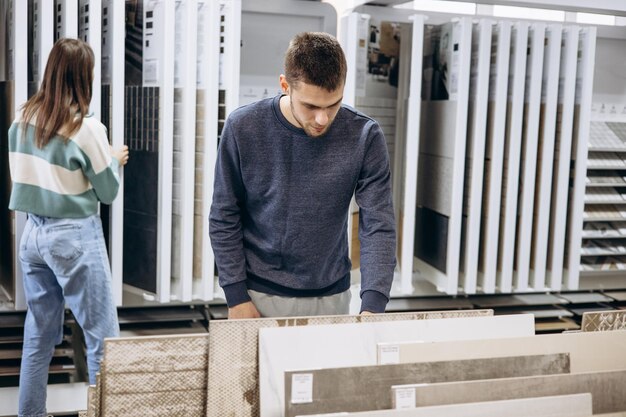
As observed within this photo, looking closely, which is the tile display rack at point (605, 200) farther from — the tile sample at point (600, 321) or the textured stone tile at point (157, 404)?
the textured stone tile at point (157, 404)

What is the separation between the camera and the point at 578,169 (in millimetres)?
3270

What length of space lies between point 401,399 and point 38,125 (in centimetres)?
185

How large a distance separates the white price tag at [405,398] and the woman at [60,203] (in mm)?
1724

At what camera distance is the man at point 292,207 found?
203 cm

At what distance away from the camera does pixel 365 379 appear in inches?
50.2

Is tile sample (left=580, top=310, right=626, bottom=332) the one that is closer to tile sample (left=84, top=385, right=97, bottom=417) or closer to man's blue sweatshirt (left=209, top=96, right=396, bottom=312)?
man's blue sweatshirt (left=209, top=96, right=396, bottom=312)

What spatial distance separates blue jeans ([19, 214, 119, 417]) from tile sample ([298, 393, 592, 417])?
171cm

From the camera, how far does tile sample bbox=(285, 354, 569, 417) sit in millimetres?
1251

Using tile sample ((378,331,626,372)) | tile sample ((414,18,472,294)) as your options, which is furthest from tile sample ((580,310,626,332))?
tile sample ((414,18,472,294))

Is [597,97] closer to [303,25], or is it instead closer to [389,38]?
[389,38]

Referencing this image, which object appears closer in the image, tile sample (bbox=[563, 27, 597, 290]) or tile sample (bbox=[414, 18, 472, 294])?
tile sample (bbox=[414, 18, 472, 294])

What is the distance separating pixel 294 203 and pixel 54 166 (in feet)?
3.54

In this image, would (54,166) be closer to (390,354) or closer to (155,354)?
(155,354)

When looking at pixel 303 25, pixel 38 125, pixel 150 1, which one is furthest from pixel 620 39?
pixel 38 125
